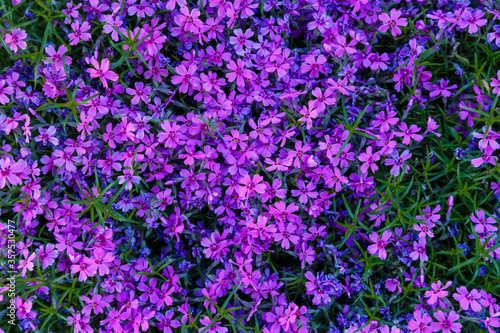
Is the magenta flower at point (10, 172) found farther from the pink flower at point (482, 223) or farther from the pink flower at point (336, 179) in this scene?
the pink flower at point (482, 223)

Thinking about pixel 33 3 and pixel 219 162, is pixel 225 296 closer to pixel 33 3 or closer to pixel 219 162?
pixel 219 162

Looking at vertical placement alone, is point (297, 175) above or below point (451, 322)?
above

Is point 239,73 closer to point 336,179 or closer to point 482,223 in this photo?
point 336,179

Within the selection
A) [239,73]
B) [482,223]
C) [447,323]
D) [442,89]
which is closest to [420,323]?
[447,323]

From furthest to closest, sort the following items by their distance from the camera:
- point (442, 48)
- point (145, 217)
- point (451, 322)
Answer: point (442, 48), point (145, 217), point (451, 322)

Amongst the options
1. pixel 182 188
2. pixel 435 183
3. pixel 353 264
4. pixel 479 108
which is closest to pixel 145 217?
pixel 182 188

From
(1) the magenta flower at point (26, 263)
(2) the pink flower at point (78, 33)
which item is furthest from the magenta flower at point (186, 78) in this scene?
(1) the magenta flower at point (26, 263)

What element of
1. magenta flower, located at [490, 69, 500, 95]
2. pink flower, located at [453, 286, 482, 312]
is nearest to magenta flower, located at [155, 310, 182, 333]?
pink flower, located at [453, 286, 482, 312]

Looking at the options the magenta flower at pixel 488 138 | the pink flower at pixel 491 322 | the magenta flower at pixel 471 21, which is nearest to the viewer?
the pink flower at pixel 491 322

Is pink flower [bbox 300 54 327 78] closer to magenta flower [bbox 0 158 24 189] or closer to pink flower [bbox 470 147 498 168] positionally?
pink flower [bbox 470 147 498 168]
